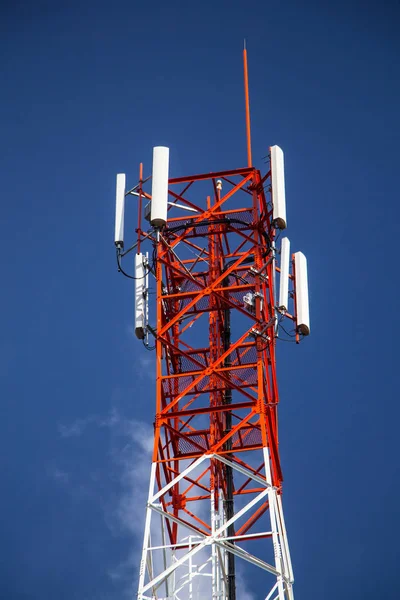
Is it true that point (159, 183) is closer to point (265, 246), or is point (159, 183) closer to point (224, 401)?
point (265, 246)

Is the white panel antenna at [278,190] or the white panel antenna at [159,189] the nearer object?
the white panel antenna at [159,189]

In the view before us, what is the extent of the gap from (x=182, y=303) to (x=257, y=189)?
680 centimetres

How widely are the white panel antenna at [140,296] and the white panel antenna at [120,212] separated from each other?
1.45 m

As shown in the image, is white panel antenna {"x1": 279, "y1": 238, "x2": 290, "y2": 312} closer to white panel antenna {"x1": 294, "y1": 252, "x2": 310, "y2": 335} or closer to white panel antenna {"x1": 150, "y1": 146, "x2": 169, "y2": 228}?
white panel antenna {"x1": 294, "y1": 252, "x2": 310, "y2": 335}

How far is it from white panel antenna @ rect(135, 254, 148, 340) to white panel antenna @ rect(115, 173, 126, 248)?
1.45 metres

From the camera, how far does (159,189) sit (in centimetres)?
5994

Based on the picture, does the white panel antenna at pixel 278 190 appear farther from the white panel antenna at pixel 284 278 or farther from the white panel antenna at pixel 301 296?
the white panel antenna at pixel 301 296

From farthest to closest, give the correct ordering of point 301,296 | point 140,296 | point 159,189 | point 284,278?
1. point 301,296
2. point 284,278
3. point 140,296
4. point 159,189

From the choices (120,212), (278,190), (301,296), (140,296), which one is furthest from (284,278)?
(120,212)

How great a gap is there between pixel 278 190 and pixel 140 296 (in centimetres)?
816

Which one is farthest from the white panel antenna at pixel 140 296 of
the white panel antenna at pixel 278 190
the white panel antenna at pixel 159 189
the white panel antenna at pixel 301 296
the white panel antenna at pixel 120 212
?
the white panel antenna at pixel 301 296

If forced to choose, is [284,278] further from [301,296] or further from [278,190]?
[278,190]

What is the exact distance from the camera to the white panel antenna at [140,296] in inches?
2389

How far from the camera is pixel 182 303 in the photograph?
65.0 metres
